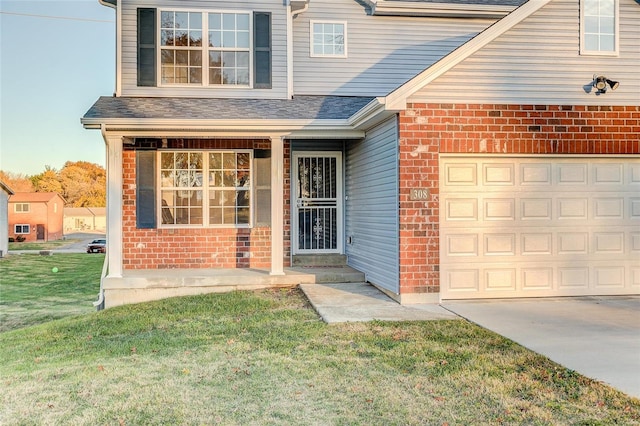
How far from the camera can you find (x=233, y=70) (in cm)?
1098

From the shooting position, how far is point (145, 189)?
33.5 feet

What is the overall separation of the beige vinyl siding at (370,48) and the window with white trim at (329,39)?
10 cm

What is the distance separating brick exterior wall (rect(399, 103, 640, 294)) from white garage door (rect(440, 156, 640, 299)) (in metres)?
0.23

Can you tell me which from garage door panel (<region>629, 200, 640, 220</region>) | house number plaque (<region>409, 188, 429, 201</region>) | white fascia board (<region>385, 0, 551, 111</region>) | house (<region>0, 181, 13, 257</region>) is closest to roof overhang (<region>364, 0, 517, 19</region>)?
white fascia board (<region>385, 0, 551, 111</region>)

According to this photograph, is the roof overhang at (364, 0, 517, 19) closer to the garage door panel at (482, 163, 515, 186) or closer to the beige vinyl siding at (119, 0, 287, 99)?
the beige vinyl siding at (119, 0, 287, 99)

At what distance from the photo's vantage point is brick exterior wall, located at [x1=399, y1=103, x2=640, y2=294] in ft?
26.6

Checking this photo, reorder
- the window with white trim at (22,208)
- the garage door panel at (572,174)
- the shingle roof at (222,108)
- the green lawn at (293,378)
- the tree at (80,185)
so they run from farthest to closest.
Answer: the tree at (80,185), the window with white trim at (22,208), the shingle roof at (222,108), the garage door panel at (572,174), the green lawn at (293,378)

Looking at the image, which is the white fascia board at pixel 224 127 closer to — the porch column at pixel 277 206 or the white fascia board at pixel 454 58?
the porch column at pixel 277 206

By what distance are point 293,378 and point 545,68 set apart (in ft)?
21.5

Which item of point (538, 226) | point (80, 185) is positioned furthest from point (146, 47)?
point (80, 185)

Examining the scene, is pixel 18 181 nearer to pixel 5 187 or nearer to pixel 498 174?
pixel 5 187

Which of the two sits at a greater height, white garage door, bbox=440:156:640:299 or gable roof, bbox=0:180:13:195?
gable roof, bbox=0:180:13:195

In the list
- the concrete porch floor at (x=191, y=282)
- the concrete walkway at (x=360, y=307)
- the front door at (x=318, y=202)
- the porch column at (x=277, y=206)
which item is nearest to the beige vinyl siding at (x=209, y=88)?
the front door at (x=318, y=202)

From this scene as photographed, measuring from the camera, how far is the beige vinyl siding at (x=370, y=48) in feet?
38.0
